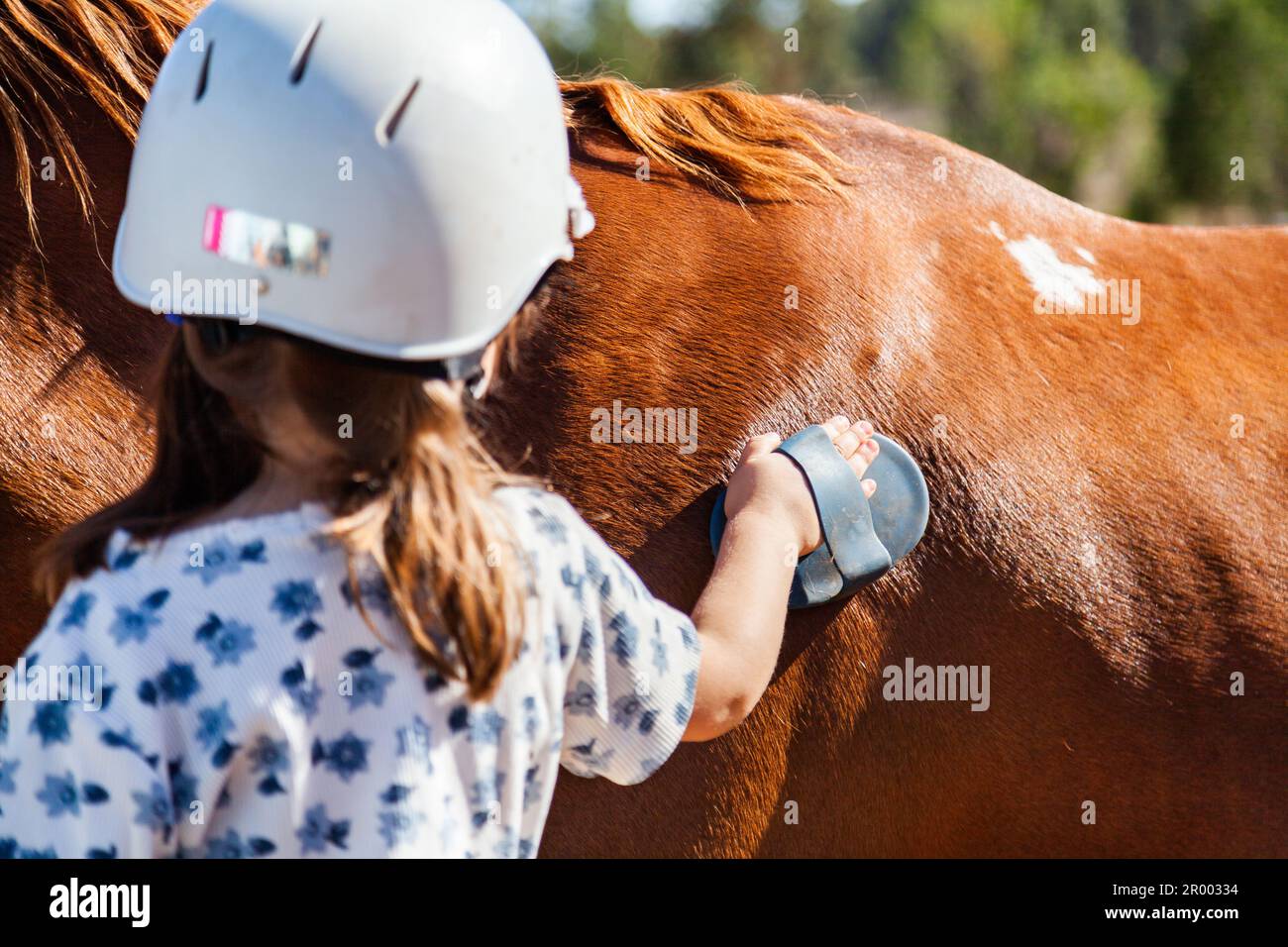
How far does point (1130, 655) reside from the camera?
205 centimetres

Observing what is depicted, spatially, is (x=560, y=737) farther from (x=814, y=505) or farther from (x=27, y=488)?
(x=27, y=488)

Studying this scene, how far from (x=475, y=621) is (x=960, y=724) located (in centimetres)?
111

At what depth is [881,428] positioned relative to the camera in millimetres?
2064

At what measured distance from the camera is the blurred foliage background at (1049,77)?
2298 centimetres

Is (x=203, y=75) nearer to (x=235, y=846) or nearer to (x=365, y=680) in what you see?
(x=365, y=680)

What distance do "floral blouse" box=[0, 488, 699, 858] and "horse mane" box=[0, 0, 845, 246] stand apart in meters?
1.05

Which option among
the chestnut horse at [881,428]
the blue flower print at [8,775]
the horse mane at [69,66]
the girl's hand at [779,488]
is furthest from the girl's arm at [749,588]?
the horse mane at [69,66]

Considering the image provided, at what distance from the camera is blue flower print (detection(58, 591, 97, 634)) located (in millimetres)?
1161

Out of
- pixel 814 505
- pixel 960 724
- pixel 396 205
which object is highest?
pixel 396 205

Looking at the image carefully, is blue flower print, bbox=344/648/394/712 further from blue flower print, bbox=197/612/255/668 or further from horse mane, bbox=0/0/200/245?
horse mane, bbox=0/0/200/245

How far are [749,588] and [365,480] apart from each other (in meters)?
0.54

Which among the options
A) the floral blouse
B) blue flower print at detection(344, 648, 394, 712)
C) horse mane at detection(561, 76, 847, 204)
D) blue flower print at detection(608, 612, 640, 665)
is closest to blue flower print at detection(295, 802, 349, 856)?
the floral blouse

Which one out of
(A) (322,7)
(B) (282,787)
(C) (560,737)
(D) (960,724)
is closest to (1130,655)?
(D) (960,724)

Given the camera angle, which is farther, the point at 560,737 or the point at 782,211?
the point at 782,211
